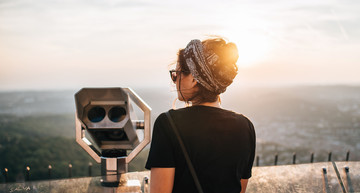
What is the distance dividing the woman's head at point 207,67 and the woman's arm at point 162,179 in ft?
0.93

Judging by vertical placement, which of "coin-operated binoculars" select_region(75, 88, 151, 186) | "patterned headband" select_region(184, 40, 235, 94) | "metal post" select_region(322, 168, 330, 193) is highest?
"patterned headband" select_region(184, 40, 235, 94)

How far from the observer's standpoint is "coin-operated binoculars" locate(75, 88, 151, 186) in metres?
2.36

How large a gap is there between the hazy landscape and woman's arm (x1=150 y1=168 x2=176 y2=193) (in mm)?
13554

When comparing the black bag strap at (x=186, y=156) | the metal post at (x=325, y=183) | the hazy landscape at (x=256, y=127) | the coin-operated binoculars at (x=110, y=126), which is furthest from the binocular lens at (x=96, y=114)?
the hazy landscape at (x=256, y=127)

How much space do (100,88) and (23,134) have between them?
67.2ft

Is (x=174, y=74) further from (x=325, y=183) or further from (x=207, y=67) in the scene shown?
(x=325, y=183)

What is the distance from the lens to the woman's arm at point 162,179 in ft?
4.27

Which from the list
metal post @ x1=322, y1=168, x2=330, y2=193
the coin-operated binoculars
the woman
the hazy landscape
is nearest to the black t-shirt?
the woman

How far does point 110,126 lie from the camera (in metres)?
2.34

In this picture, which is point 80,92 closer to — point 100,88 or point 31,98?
point 100,88

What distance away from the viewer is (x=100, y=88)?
240 cm

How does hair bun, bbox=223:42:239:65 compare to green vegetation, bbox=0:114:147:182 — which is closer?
hair bun, bbox=223:42:239:65

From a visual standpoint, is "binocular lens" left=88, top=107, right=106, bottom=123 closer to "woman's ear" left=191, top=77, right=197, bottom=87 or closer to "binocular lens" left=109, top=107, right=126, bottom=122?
"binocular lens" left=109, top=107, right=126, bottom=122

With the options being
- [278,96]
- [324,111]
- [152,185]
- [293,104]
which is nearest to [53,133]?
[278,96]
